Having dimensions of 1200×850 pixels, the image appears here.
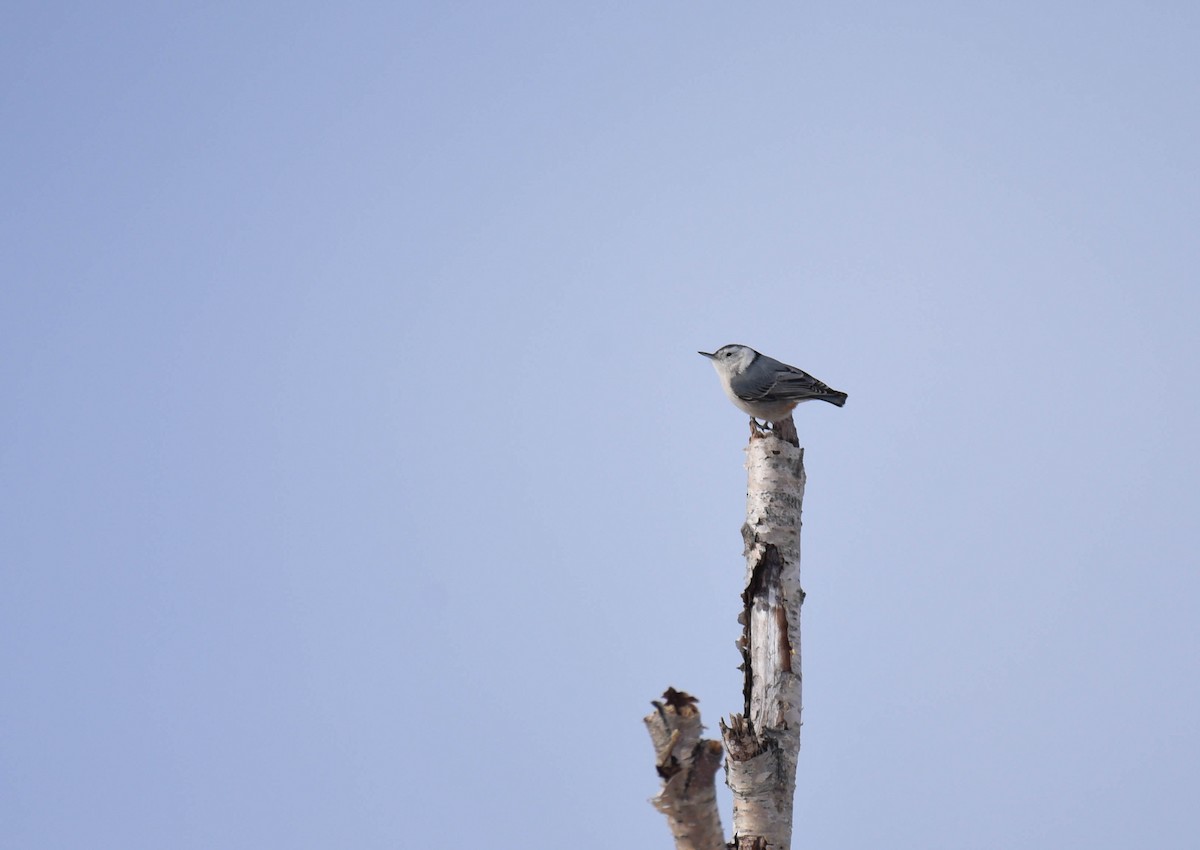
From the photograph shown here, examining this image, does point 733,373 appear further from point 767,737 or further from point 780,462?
point 767,737

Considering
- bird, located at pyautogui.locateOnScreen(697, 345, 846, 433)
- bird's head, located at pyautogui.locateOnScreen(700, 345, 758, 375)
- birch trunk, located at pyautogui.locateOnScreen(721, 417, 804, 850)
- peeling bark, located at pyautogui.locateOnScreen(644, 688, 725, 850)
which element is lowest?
peeling bark, located at pyautogui.locateOnScreen(644, 688, 725, 850)

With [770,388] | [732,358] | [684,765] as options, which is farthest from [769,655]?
[732,358]

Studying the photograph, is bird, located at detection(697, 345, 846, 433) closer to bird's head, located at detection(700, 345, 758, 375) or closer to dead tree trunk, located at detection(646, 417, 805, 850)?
bird's head, located at detection(700, 345, 758, 375)

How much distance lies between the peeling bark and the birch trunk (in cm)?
187

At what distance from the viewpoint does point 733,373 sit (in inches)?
386

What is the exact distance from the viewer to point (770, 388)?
30.7 feet

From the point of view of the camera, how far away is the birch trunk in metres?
7.04

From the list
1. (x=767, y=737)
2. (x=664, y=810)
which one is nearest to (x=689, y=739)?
(x=664, y=810)

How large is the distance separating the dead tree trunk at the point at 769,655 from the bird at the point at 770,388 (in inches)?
34.4

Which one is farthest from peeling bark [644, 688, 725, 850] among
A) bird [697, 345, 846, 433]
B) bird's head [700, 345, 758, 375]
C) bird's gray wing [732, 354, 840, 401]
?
bird's head [700, 345, 758, 375]

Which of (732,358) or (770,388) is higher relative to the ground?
(732,358)

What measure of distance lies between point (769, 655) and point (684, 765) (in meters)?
2.47

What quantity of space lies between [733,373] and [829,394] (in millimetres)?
857

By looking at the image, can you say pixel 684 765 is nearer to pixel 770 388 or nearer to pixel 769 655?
pixel 769 655
